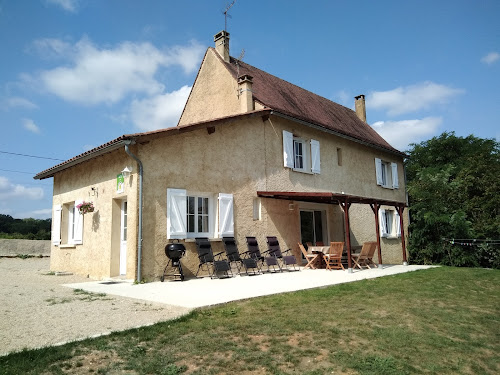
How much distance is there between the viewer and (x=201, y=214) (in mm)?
10078

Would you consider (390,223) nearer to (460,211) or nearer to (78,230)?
(460,211)

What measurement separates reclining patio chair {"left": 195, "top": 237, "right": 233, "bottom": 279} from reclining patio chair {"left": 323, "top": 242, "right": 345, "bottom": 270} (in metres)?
2.92

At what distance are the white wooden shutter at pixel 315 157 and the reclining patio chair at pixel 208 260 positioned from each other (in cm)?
545

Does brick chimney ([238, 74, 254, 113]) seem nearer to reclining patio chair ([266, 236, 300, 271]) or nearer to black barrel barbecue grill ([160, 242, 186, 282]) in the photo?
reclining patio chair ([266, 236, 300, 271])

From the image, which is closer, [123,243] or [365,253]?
[123,243]

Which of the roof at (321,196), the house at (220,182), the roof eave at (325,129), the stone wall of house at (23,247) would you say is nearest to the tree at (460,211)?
the house at (220,182)

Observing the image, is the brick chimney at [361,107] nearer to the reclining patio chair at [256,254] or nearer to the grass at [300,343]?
the reclining patio chair at [256,254]

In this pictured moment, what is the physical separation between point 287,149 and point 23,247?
690 inches

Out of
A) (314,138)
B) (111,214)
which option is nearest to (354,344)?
(111,214)

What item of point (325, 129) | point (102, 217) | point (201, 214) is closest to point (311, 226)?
point (325, 129)

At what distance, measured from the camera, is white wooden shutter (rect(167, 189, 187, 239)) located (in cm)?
901

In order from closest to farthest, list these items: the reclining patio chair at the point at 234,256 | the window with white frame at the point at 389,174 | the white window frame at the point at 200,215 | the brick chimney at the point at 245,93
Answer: the white window frame at the point at 200,215, the reclining patio chair at the point at 234,256, the brick chimney at the point at 245,93, the window with white frame at the point at 389,174

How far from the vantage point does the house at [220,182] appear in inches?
350

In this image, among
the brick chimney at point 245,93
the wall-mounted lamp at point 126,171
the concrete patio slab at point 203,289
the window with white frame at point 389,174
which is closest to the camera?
the concrete patio slab at point 203,289
